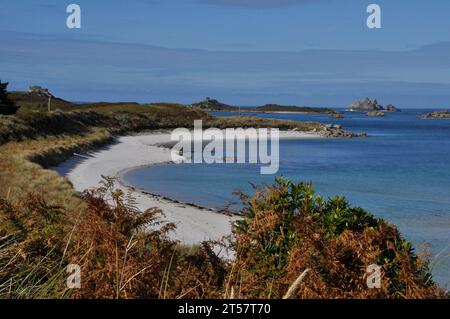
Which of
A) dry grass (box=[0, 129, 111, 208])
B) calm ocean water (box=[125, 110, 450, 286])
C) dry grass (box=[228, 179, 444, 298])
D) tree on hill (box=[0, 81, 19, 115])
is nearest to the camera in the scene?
dry grass (box=[228, 179, 444, 298])

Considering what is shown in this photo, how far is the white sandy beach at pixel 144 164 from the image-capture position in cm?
1681

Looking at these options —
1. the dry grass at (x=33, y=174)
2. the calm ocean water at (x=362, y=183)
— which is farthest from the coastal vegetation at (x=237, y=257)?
the calm ocean water at (x=362, y=183)

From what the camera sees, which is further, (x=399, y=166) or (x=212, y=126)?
(x=212, y=126)

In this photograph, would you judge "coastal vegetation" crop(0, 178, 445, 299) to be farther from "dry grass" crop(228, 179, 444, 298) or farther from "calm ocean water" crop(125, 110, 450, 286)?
"calm ocean water" crop(125, 110, 450, 286)

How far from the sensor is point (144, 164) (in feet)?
125

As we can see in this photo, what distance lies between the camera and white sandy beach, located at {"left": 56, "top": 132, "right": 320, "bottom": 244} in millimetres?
16812

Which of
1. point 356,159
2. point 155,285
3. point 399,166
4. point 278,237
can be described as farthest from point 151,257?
point 356,159

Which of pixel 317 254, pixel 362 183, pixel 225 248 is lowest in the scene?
pixel 362 183

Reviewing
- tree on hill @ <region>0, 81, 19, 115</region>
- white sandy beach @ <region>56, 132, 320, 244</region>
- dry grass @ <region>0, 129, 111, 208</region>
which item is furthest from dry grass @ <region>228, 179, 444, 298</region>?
tree on hill @ <region>0, 81, 19, 115</region>

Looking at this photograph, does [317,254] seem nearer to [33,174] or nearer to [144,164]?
[33,174]

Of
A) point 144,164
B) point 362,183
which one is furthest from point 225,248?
point 144,164

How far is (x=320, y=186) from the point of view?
30.8 metres
